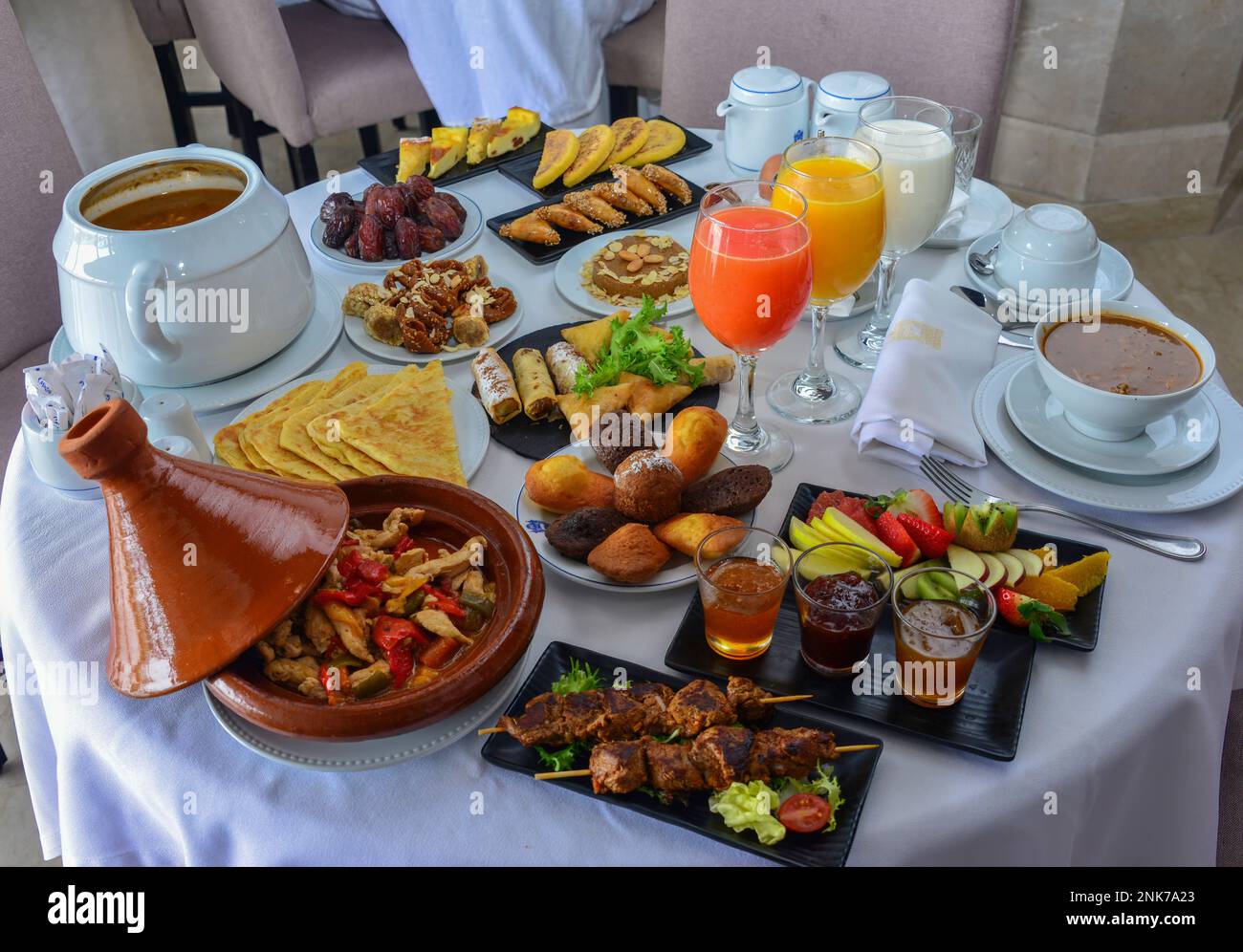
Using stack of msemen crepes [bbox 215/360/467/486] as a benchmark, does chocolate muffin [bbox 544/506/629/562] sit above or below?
above

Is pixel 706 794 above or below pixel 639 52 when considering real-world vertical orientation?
above

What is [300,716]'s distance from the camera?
0.95 m

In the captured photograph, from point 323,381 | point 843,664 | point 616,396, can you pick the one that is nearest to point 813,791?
point 843,664

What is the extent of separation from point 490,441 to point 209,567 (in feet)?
1.69

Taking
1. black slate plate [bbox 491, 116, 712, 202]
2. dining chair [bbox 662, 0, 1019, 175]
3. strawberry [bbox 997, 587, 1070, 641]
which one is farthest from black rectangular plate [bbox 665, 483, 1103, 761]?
dining chair [bbox 662, 0, 1019, 175]

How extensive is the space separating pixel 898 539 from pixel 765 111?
103cm

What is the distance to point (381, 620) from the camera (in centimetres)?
108

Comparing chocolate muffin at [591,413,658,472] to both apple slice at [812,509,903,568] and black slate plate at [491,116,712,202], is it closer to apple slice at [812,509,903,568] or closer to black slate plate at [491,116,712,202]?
apple slice at [812,509,903,568]

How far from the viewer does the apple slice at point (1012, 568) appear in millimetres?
1123

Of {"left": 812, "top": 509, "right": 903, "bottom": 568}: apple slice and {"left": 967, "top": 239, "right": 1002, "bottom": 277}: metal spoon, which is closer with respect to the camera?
{"left": 812, "top": 509, "right": 903, "bottom": 568}: apple slice

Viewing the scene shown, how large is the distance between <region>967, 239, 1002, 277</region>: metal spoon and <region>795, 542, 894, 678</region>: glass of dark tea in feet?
2.52

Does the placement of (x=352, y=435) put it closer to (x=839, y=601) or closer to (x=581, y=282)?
(x=581, y=282)

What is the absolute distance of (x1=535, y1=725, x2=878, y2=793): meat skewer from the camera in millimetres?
949

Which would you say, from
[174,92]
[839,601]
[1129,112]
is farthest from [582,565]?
[1129,112]
